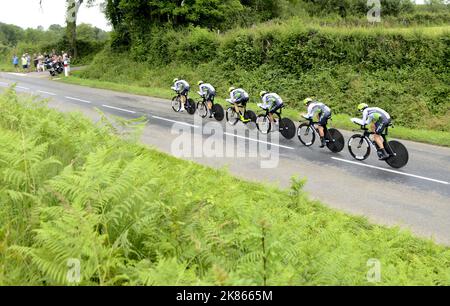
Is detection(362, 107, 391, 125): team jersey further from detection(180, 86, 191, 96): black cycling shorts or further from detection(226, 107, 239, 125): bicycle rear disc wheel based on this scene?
detection(180, 86, 191, 96): black cycling shorts

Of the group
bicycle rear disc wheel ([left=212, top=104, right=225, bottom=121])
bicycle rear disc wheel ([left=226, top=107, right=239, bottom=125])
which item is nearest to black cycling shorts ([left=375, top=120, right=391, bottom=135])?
bicycle rear disc wheel ([left=226, top=107, right=239, bottom=125])

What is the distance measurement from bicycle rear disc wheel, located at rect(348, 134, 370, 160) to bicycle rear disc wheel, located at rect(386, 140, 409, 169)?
669 mm

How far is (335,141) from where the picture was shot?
12984mm

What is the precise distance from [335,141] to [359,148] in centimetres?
82

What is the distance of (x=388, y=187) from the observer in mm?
10094

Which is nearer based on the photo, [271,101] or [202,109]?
[271,101]

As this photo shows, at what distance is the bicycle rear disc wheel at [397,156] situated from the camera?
37.8 ft

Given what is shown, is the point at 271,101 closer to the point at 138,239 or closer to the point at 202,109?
the point at 202,109

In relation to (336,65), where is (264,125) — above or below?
below

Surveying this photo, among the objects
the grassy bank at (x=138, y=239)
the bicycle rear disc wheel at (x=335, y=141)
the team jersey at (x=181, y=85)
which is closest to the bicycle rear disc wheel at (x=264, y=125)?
the bicycle rear disc wheel at (x=335, y=141)

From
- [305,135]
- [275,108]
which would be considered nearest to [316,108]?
[305,135]
